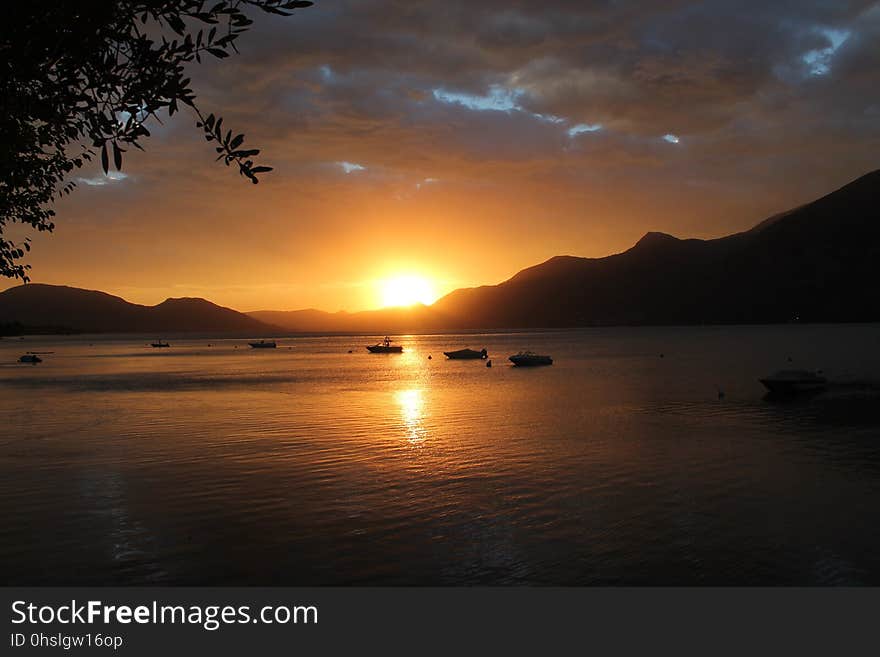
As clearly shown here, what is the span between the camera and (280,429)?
133 feet

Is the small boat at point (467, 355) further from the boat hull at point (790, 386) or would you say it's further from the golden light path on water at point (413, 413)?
the boat hull at point (790, 386)

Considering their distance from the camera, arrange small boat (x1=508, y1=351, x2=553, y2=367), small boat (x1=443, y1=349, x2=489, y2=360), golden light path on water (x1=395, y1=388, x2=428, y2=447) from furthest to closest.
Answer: small boat (x1=443, y1=349, x2=489, y2=360) < small boat (x1=508, y1=351, x2=553, y2=367) < golden light path on water (x1=395, y1=388, x2=428, y2=447)

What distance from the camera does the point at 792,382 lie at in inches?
2174

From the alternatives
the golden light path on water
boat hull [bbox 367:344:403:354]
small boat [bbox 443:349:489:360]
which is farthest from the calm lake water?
boat hull [bbox 367:344:403:354]

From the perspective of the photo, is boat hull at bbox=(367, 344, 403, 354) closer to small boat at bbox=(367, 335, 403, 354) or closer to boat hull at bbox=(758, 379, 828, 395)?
small boat at bbox=(367, 335, 403, 354)

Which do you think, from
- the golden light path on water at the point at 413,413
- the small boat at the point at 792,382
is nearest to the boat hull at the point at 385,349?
the golden light path on water at the point at 413,413

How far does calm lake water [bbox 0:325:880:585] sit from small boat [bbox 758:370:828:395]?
3.00 meters

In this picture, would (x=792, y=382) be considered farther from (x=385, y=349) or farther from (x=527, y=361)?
(x=385, y=349)

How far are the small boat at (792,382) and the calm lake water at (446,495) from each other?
118 inches

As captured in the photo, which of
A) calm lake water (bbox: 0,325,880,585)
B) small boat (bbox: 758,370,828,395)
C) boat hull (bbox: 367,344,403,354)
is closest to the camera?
calm lake water (bbox: 0,325,880,585)

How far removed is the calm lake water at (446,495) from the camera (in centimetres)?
1555

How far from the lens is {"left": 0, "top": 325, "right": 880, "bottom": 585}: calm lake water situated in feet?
51.0
